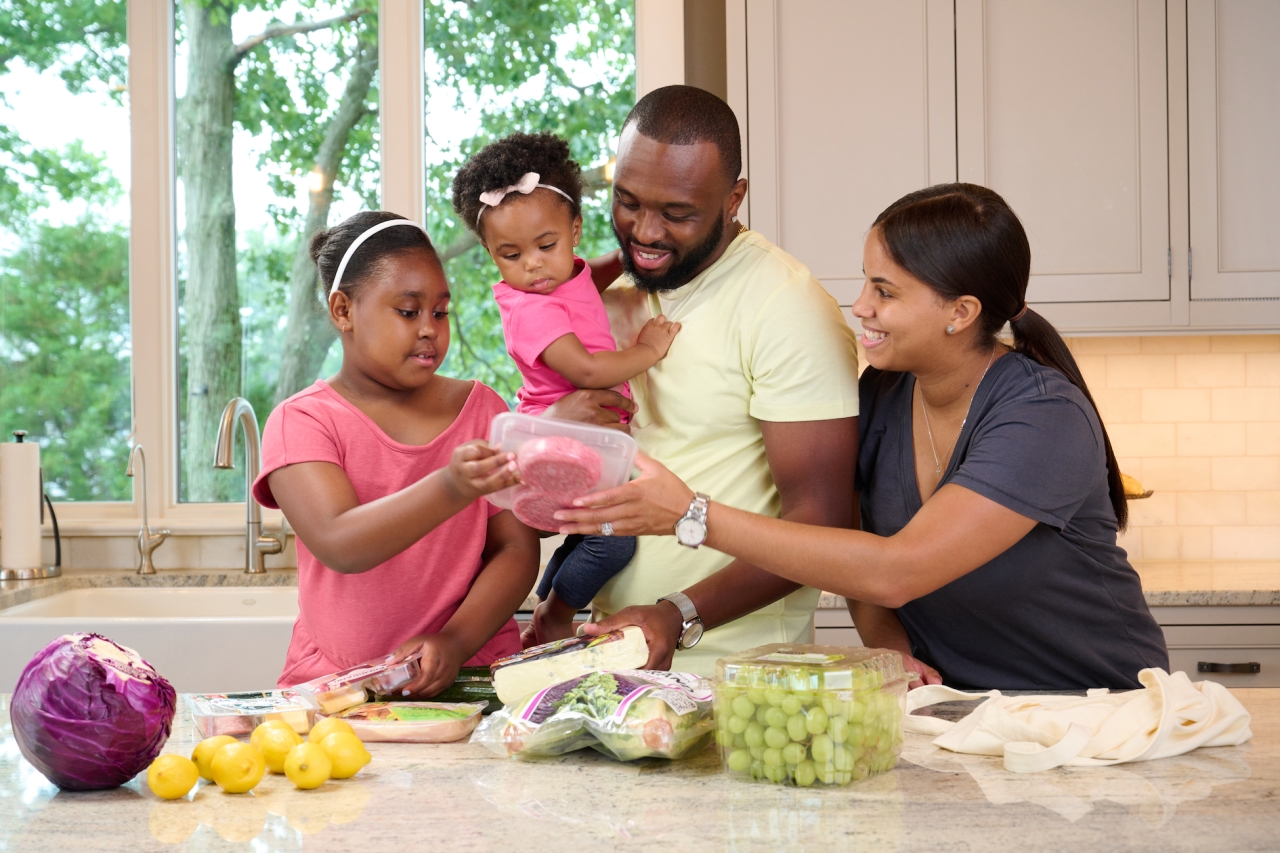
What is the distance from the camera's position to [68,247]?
339 centimetres

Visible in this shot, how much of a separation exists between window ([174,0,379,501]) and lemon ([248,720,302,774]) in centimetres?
238

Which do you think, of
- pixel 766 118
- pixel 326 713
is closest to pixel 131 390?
pixel 766 118

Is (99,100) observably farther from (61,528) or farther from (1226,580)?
(1226,580)

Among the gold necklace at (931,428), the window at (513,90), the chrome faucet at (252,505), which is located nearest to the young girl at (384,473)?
the gold necklace at (931,428)

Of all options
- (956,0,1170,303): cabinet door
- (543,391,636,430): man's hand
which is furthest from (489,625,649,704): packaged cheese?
(956,0,1170,303): cabinet door

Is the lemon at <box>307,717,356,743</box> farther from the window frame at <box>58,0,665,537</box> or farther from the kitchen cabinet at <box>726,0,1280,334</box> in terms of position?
the window frame at <box>58,0,665,537</box>

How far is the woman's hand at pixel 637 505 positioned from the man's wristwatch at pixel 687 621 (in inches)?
7.2

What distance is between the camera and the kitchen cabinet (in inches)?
117

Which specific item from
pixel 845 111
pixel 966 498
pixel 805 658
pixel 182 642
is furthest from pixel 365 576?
pixel 845 111

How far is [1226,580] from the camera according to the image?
2807 mm

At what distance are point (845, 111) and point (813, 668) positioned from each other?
7.43 feet

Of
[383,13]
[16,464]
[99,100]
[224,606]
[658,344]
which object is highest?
[383,13]

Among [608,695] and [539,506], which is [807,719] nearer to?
[608,695]

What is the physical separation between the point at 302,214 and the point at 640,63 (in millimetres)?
1095
